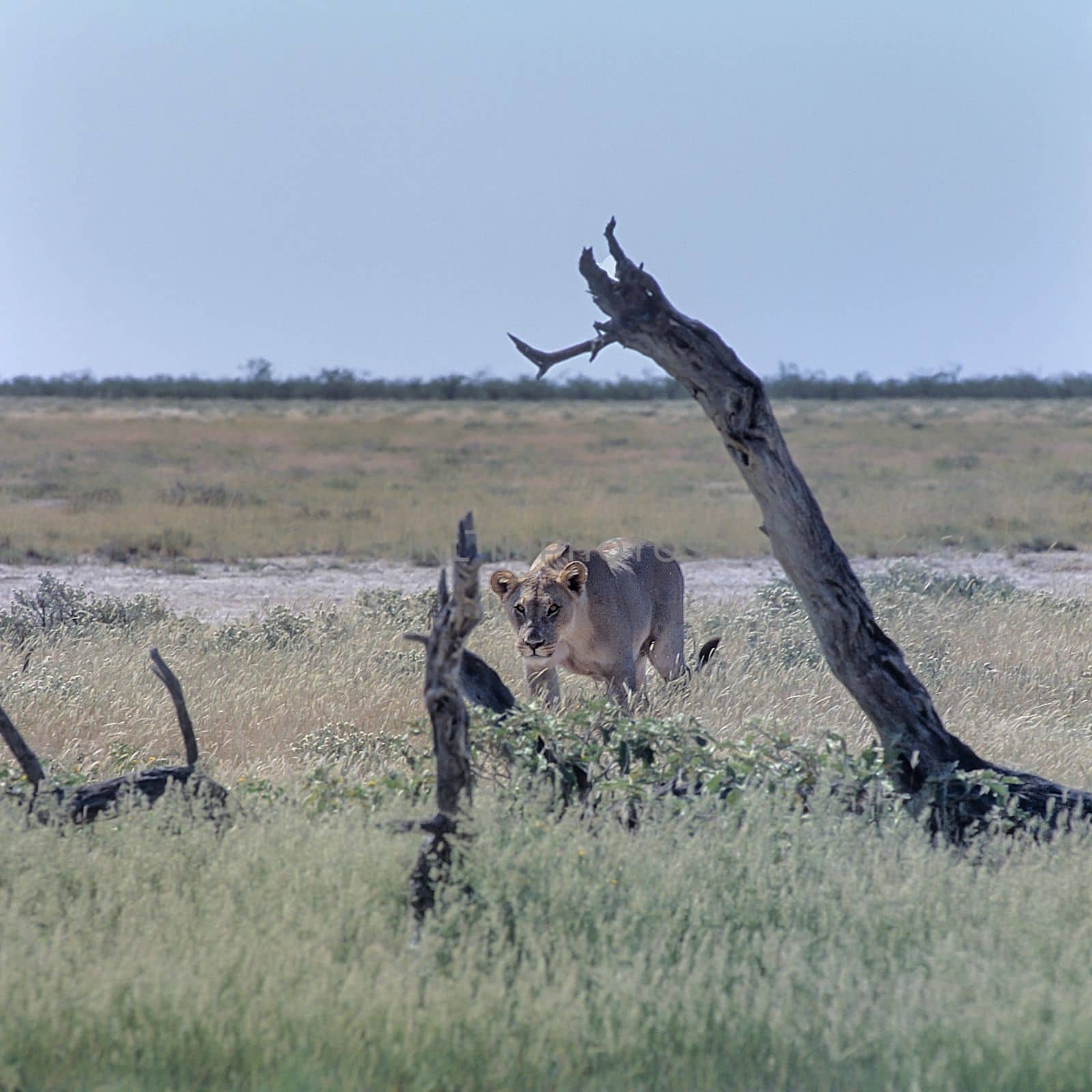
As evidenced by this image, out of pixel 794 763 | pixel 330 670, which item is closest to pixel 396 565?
pixel 330 670

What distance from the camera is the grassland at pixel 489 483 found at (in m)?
21.0

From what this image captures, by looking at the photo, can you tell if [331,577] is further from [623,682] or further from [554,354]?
[554,354]

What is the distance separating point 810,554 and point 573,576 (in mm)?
1709

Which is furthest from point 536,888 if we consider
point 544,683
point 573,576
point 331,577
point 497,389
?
point 497,389

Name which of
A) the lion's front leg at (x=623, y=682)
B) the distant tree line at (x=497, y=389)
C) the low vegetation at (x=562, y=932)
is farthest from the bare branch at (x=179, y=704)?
the distant tree line at (x=497, y=389)

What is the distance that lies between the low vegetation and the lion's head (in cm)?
61

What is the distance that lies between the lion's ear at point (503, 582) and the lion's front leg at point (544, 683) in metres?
0.40

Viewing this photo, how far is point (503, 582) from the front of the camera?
728 cm

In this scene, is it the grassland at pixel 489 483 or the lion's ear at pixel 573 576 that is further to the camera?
the grassland at pixel 489 483

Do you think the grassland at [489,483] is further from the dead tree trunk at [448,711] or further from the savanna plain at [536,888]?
the dead tree trunk at [448,711]

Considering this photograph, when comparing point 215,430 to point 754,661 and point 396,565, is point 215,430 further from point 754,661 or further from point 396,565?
point 754,661

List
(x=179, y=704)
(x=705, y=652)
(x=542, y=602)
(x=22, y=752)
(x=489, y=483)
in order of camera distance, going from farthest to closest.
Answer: (x=489, y=483), (x=705, y=652), (x=542, y=602), (x=179, y=704), (x=22, y=752)

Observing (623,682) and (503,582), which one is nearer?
(503,582)

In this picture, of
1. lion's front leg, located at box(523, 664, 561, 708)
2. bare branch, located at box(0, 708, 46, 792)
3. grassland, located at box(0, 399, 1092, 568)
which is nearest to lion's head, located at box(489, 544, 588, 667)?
lion's front leg, located at box(523, 664, 561, 708)
